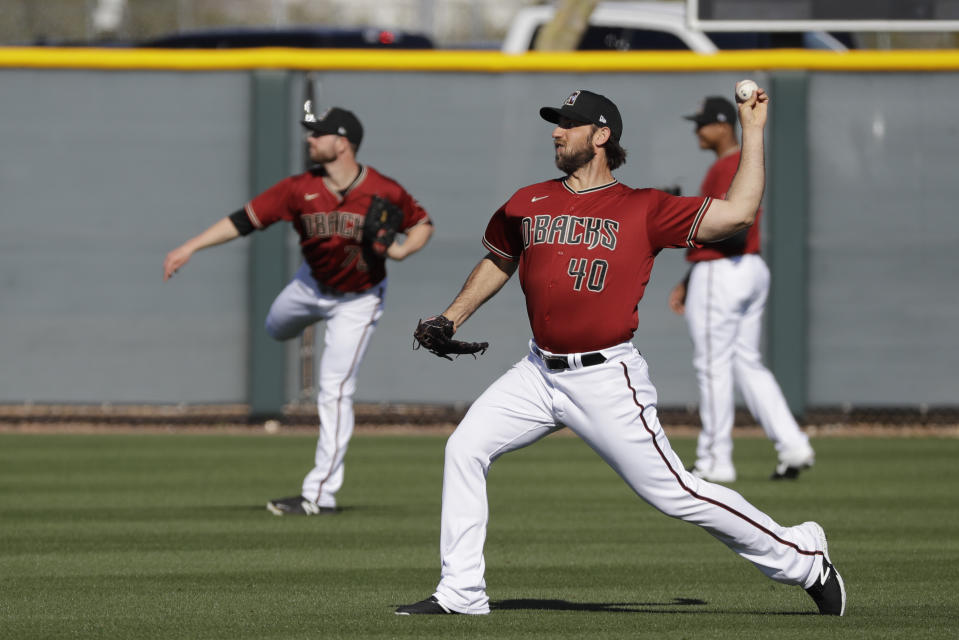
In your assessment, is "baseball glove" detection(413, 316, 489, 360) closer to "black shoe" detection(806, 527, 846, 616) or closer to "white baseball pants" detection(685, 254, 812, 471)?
"black shoe" detection(806, 527, 846, 616)

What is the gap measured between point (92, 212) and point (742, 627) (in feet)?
30.8

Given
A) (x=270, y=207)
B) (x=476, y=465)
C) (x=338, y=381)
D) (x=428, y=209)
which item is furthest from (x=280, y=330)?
(x=428, y=209)

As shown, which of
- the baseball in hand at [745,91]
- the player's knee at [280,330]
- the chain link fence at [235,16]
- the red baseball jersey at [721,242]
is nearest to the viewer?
the baseball in hand at [745,91]

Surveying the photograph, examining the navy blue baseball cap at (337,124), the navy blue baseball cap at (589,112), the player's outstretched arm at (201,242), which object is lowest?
the player's outstretched arm at (201,242)

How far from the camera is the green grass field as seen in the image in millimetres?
5895

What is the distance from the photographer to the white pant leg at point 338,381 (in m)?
8.90

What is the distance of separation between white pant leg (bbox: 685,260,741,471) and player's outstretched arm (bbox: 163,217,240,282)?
9.95ft

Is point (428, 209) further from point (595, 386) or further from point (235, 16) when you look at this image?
point (235, 16)

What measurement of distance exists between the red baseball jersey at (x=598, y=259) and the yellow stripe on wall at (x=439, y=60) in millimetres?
8062

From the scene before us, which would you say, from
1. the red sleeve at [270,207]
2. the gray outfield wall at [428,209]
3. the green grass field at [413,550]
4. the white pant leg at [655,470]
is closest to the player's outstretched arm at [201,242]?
the red sleeve at [270,207]

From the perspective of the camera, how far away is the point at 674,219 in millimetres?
5945

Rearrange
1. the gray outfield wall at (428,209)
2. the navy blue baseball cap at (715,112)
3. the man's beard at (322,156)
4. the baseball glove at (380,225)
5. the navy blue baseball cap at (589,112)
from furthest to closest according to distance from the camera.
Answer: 1. the gray outfield wall at (428,209)
2. the navy blue baseball cap at (715,112)
3. the man's beard at (322,156)
4. the baseball glove at (380,225)
5. the navy blue baseball cap at (589,112)

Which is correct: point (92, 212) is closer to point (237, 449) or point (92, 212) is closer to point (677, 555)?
point (237, 449)

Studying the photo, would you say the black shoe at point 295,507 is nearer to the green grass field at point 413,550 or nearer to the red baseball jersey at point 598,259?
the green grass field at point 413,550
